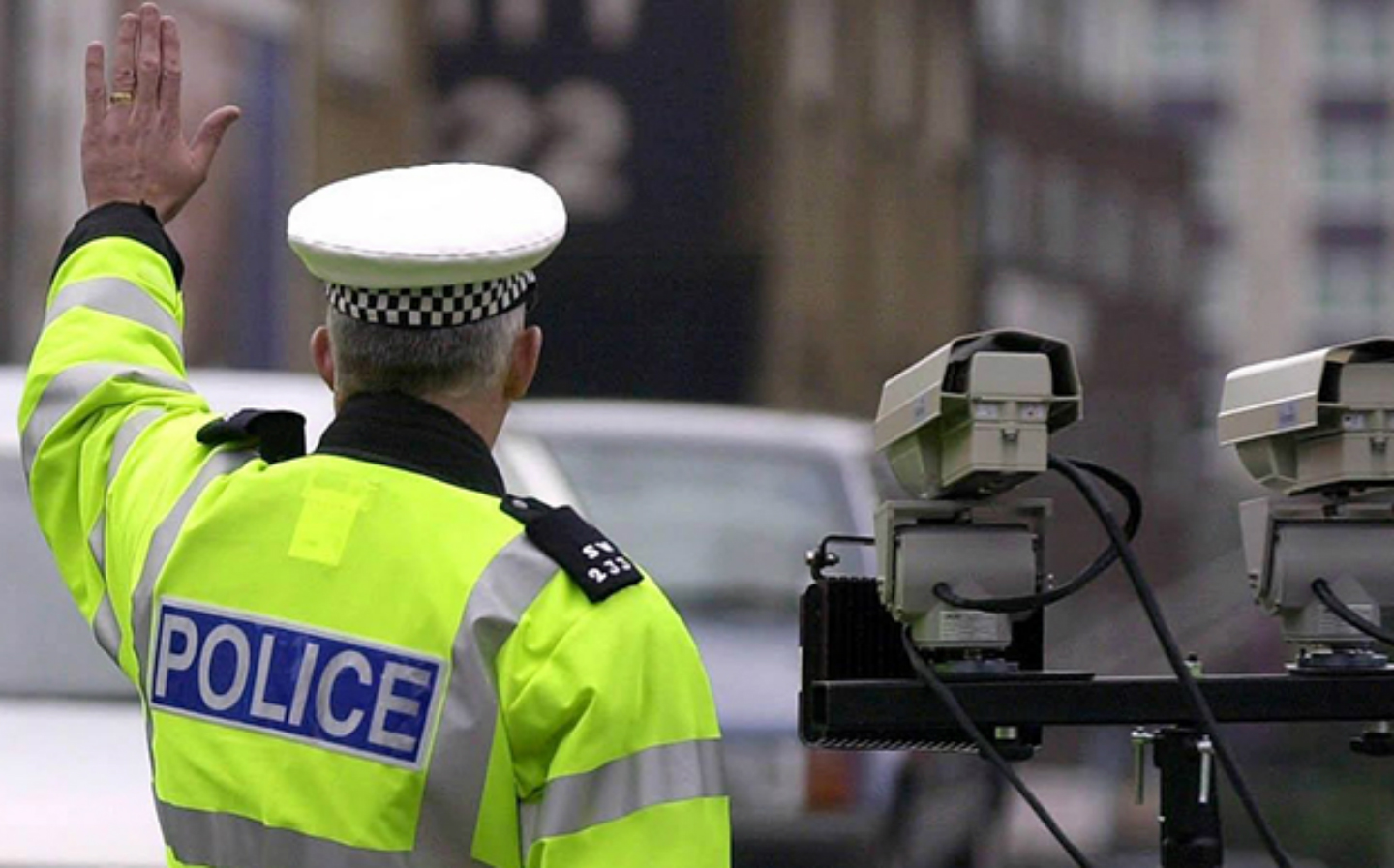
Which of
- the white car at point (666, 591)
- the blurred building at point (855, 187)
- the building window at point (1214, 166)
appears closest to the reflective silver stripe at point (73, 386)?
the white car at point (666, 591)

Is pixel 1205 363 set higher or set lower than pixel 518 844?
lower

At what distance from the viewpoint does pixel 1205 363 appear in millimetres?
96750

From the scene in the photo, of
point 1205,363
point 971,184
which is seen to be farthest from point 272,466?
point 1205,363

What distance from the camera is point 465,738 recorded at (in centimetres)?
294

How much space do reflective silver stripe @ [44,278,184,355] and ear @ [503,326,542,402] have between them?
0.47 m

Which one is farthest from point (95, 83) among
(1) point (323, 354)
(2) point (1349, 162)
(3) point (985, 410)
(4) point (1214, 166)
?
(2) point (1349, 162)

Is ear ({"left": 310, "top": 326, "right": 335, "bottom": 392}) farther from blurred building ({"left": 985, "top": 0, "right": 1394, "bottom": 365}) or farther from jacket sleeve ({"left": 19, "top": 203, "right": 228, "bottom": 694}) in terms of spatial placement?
blurred building ({"left": 985, "top": 0, "right": 1394, "bottom": 365})

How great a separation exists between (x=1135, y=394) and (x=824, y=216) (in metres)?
32.0

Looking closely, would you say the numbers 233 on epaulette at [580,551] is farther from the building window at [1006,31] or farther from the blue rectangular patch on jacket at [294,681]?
the building window at [1006,31]

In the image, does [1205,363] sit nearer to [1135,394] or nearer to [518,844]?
[1135,394]

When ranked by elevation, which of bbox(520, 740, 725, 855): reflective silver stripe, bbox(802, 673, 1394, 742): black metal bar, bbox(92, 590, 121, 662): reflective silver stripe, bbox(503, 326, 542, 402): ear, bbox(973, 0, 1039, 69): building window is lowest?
bbox(520, 740, 725, 855): reflective silver stripe

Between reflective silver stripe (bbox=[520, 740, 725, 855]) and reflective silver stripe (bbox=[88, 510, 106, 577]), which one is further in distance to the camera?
reflective silver stripe (bbox=[88, 510, 106, 577])

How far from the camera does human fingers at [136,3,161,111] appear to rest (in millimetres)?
3576

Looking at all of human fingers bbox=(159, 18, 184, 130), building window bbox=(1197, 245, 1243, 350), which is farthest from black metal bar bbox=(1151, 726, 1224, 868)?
building window bbox=(1197, 245, 1243, 350)
